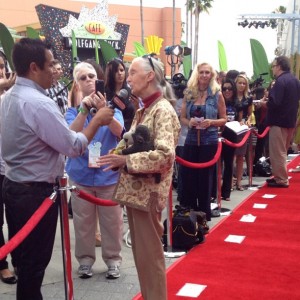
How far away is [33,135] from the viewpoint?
246cm

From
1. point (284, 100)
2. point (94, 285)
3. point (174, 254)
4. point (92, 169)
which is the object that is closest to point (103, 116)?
point (92, 169)

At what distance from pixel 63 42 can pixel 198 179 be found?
73.1ft

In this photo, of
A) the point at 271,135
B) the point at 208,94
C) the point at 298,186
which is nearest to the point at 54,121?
the point at 208,94

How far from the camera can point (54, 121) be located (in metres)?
2.41

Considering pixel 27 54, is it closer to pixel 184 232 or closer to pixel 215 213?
pixel 184 232

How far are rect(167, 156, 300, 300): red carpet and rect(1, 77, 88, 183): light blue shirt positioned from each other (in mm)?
1481

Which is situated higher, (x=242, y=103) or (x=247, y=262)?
(x=242, y=103)

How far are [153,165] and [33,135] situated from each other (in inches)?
25.8

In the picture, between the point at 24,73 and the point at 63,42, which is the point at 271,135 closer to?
the point at 24,73

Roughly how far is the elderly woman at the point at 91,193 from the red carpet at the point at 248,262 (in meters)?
0.53

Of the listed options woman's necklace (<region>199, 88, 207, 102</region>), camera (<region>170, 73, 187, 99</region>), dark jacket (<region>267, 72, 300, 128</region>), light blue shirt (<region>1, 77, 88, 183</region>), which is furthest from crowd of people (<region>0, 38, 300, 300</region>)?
dark jacket (<region>267, 72, 300, 128</region>)

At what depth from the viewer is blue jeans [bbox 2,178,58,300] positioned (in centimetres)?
253

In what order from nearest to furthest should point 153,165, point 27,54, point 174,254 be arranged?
point 27,54, point 153,165, point 174,254

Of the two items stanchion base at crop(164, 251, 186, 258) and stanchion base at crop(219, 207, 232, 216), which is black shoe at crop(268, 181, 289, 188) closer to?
stanchion base at crop(219, 207, 232, 216)
